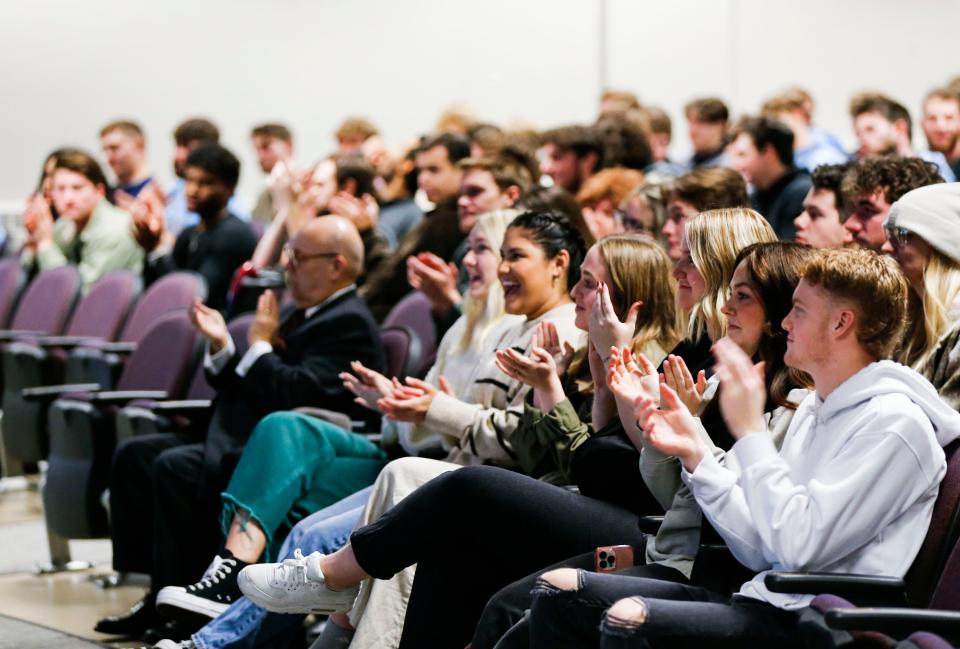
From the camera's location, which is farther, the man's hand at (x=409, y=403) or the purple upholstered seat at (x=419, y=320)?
the purple upholstered seat at (x=419, y=320)

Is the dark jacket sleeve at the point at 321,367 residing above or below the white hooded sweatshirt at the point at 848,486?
below

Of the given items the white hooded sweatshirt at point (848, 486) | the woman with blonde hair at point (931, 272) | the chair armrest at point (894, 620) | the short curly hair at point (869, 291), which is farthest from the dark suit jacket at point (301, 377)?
the chair armrest at point (894, 620)

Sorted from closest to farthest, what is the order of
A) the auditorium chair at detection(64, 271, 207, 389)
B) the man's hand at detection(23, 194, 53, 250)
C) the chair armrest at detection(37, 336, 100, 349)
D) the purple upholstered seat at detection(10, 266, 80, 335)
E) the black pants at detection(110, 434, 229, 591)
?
1. the black pants at detection(110, 434, 229, 591)
2. the auditorium chair at detection(64, 271, 207, 389)
3. the chair armrest at detection(37, 336, 100, 349)
4. the purple upholstered seat at detection(10, 266, 80, 335)
5. the man's hand at detection(23, 194, 53, 250)

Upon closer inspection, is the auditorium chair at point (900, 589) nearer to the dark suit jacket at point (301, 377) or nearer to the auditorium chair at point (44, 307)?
the dark suit jacket at point (301, 377)

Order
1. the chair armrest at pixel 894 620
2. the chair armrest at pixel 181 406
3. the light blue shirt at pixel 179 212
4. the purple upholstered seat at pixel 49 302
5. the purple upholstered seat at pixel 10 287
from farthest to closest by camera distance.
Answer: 1. the light blue shirt at pixel 179 212
2. the purple upholstered seat at pixel 10 287
3. the purple upholstered seat at pixel 49 302
4. the chair armrest at pixel 181 406
5. the chair armrest at pixel 894 620

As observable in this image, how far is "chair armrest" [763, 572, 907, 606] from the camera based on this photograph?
2.12 m

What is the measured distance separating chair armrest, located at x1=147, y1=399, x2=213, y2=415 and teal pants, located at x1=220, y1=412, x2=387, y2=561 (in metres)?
0.71

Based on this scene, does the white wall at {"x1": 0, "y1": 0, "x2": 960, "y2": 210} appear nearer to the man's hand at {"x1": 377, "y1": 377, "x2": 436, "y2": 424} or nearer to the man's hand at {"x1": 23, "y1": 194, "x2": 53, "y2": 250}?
the man's hand at {"x1": 23, "y1": 194, "x2": 53, "y2": 250}

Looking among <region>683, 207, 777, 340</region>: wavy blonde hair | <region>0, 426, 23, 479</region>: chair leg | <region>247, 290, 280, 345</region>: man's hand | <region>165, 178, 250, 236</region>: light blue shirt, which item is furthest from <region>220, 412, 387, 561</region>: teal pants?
<region>165, 178, 250, 236</region>: light blue shirt

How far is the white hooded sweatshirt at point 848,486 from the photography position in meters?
2.16

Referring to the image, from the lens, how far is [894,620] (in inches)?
79.3

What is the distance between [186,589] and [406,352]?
101 centimetres

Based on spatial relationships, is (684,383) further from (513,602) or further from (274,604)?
(274,604)

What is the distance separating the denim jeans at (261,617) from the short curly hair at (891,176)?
1.42 metres
